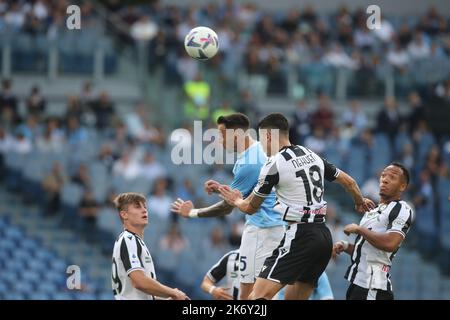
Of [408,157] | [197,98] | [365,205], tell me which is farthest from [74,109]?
[365,205]

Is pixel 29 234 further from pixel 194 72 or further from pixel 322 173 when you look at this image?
pixel 322 173

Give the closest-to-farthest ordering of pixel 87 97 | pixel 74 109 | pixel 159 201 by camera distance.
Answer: pixel 159 201 < pixel 74 109 < pixel 87 97

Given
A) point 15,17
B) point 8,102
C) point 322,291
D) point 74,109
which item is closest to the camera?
point 322,291

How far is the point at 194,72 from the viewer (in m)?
27.9

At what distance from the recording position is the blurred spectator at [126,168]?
24.5m

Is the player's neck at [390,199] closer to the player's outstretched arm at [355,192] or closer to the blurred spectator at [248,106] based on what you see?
the player's outstretched arm at [355,192]

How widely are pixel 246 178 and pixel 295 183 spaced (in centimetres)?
110

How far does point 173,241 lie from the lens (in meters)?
23.0

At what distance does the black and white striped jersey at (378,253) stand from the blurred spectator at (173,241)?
1025 centimetres

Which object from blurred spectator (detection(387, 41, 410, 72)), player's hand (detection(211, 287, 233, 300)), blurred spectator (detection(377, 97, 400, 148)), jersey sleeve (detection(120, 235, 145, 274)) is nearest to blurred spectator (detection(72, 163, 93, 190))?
blurred spectator (detection(377, 97, 400, 148))

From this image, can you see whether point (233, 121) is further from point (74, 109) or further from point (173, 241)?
point (74, 109)
